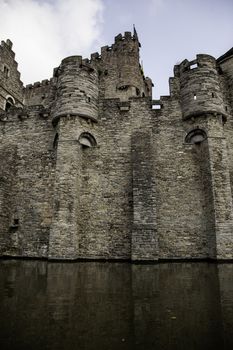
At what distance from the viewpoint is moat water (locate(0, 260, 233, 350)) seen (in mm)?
3066

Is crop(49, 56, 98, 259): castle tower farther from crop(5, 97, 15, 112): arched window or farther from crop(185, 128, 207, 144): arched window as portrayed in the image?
crop(5, 97, 15, 112): arched window

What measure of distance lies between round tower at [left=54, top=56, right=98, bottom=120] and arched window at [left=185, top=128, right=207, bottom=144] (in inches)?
186

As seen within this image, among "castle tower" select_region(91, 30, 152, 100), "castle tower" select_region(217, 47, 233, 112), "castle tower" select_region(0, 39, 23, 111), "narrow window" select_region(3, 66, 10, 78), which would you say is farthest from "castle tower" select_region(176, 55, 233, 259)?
"narrow window" select_region(3, 66, 10, 78)

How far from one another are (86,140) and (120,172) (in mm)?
2351

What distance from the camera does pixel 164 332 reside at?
3332 millimetres

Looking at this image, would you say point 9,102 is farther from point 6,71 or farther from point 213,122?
point 213,122

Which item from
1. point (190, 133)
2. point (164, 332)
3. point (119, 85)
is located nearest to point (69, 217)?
point (190, 133)

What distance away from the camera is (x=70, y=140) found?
12562mm

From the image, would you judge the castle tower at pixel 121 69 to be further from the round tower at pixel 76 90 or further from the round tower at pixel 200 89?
the round tower at pixel 200 89

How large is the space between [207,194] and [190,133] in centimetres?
322

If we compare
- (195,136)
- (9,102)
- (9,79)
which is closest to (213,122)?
(195,136)

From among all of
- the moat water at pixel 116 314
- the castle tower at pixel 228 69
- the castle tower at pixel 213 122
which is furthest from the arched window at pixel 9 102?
the moat water at pixel 116 314

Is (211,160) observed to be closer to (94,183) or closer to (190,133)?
(190,133)

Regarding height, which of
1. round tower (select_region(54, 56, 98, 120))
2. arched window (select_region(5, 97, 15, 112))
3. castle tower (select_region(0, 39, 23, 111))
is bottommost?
round tower (select_region(54, 56, 98, 120))
